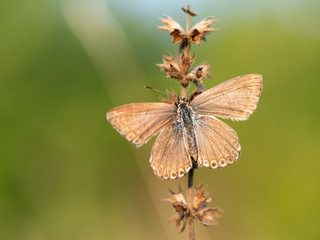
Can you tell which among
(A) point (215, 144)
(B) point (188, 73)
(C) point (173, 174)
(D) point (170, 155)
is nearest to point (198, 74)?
(B) point (188, 73)

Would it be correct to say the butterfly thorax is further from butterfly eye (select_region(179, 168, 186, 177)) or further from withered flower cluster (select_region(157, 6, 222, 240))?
butterfly eye (select_region(179, 168, 186, 177))

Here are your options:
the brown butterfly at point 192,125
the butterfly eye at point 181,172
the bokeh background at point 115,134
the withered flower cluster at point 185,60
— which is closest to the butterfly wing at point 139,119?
the brown butterfly at point 192,125

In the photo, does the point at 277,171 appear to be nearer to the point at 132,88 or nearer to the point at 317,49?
the point at 132,88

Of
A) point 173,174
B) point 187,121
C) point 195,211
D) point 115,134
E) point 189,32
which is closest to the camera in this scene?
point 195,211

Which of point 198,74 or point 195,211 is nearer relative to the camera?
point 195,211

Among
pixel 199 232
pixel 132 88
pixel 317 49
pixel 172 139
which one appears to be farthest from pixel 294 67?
pixel 172 139

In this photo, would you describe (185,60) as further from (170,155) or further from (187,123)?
(170,155)

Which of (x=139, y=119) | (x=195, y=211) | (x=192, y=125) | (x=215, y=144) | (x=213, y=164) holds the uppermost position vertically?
(x=139, y=119)
